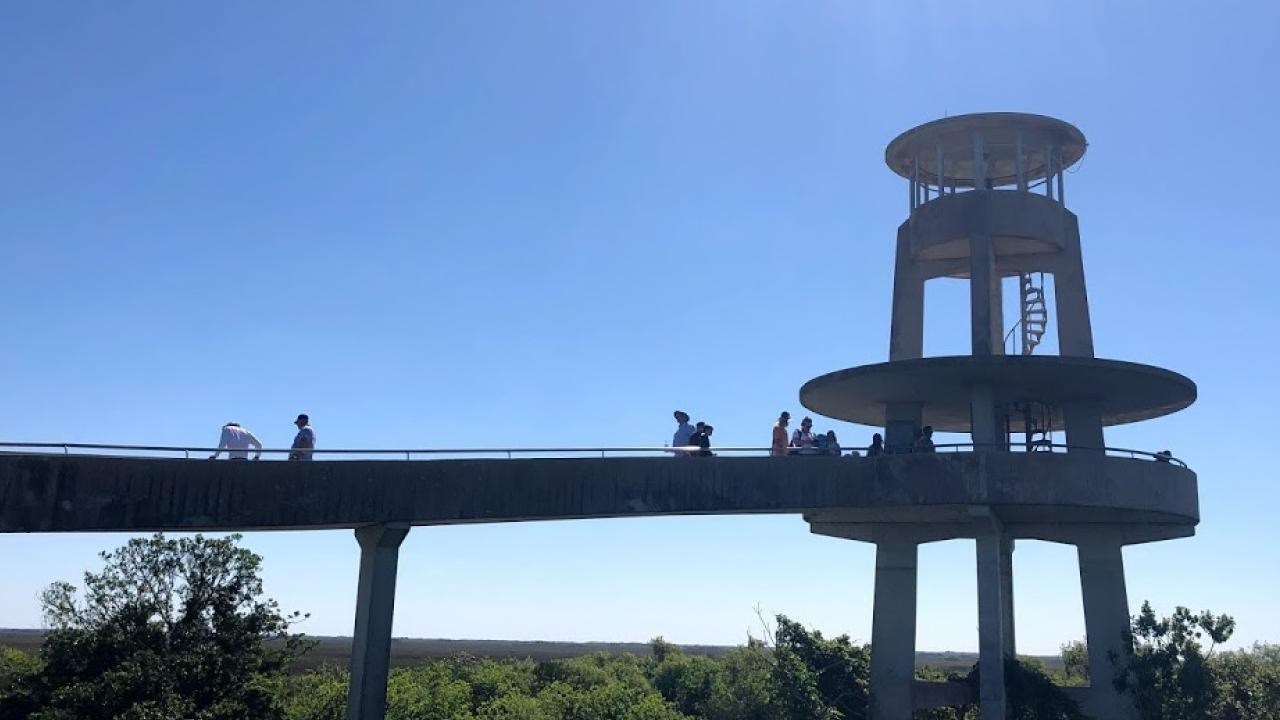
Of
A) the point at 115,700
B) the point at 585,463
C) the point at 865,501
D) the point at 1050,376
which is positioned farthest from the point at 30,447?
the point at 1050,376

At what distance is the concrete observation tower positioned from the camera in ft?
85.4

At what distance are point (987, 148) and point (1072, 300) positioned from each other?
16.8ft

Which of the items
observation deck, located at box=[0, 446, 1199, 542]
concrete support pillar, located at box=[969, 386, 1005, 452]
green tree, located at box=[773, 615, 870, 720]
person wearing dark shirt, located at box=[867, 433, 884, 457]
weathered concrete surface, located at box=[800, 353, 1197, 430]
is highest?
weathered concrete surface, located at box=[800, 353, 1197, 430]

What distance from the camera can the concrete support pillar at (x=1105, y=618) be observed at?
30.2 meters

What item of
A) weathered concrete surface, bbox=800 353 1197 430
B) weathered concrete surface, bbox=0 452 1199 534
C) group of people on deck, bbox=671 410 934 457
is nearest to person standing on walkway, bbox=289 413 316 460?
weathered concrete surface, bbox=0 452 1199 534

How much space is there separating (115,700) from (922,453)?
20.0 m

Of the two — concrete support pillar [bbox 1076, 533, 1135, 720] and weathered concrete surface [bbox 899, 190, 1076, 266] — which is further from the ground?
weathered concrete surface [bbox 899, 190, 1076, 266]

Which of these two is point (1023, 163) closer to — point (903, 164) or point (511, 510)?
point (903, 164)

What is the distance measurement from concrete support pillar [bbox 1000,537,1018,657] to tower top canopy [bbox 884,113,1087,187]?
1116 centimetres

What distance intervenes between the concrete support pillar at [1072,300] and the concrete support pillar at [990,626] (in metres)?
6.49

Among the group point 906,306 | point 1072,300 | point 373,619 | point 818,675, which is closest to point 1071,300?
point 1072,300

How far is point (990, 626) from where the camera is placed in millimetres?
26734

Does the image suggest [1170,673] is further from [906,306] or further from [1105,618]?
[906,306]

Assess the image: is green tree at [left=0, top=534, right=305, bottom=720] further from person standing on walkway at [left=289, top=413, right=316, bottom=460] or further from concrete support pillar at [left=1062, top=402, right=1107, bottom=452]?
concrete support pillar at [left=1062, top=402, right=1107, bottom=452]
